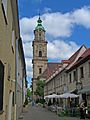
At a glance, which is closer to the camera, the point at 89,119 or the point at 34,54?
the point at 89,119

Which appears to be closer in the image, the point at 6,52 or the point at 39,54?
the point at 6,52

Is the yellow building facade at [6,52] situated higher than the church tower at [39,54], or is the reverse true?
the church tower at [39,54]

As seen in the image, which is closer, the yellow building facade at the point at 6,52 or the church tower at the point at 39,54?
the yellow building facade at the point at 6,52

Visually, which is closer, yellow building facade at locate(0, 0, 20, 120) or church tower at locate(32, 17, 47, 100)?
yellow building facade at locate(0, 0, 20, 120)

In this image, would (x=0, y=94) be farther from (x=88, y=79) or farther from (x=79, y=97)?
(x=79, y=97)

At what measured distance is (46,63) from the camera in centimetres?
12975

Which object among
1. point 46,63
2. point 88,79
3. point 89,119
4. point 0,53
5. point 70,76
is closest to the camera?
point 0,53

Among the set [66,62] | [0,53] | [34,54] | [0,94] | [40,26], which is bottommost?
[0,94]

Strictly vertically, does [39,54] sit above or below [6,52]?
above

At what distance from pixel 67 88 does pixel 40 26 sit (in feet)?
303

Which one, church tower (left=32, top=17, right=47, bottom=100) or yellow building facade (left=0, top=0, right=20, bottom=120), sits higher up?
church tower (left=32, top=17, right=47, bottom=100)

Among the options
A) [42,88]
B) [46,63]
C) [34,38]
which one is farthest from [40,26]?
[42,88]

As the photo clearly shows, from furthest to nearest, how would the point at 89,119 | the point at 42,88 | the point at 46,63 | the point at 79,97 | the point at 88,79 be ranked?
the point at 46,63
the point at 42,88
the point at 79,97
the point at 88,79
the point at 89,119

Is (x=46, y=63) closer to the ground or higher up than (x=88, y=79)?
higher up
